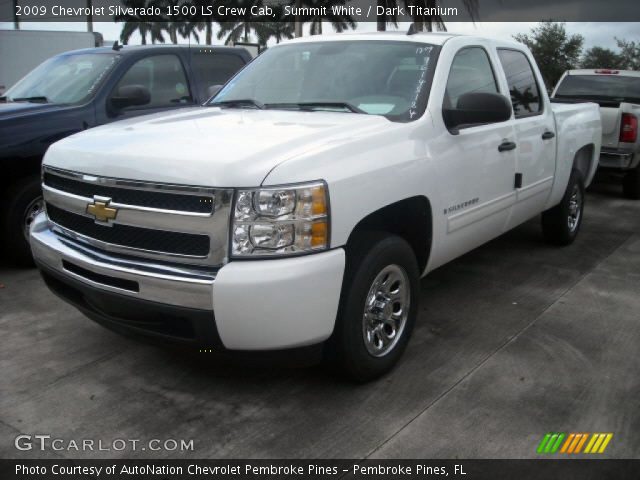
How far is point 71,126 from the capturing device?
5.48 m

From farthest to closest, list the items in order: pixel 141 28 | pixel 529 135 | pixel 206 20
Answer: pixel 141 28 < pixel 206 20 < pixel 529 135

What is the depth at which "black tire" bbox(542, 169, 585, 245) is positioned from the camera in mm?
6000

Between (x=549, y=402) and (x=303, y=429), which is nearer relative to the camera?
(x=303, y=429)

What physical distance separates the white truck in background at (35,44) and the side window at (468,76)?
16646mm

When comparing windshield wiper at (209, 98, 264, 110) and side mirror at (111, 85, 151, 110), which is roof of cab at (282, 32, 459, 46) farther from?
side mirror at (111, 85, 151, 110)

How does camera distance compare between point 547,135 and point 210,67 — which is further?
point 210,67

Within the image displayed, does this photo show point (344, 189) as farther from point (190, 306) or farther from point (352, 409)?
point (352, 409)

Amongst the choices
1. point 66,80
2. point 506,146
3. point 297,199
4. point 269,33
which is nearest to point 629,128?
point 506,146

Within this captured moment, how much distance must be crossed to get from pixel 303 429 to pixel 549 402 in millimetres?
1276

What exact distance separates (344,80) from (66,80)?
3.29 metres

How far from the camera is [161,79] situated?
6.46m

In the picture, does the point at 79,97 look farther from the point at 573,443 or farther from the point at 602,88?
the point at 602,88

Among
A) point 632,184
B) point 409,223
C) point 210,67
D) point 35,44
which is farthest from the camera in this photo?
point 35,44

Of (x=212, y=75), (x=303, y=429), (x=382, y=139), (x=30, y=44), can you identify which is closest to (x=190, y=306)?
(x=303, y=429)
